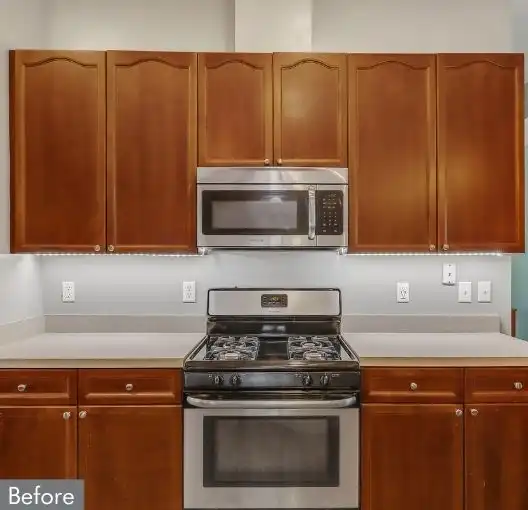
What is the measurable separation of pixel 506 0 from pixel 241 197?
185cm

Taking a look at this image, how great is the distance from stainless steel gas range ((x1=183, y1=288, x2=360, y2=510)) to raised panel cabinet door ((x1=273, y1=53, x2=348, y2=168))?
999 mm

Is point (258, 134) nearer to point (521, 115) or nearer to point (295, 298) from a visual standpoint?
point (295, 298)

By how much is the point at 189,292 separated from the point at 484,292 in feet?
5.30

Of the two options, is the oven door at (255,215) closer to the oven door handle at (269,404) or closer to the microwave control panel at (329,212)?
the microwave control panel at (329,212)

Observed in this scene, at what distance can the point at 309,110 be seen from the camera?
2365 mm

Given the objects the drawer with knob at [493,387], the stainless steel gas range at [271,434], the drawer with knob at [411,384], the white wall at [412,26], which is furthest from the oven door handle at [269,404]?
the white wall at [412,26]

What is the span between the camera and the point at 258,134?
236 cm

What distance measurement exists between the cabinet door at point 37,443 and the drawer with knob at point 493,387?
169 cm

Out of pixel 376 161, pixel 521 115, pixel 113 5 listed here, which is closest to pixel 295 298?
pixel 376 161

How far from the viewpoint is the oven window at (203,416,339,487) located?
6.63 ft

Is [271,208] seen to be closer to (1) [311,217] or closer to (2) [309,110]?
(1) [311,217]

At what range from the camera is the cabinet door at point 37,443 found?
2025mm

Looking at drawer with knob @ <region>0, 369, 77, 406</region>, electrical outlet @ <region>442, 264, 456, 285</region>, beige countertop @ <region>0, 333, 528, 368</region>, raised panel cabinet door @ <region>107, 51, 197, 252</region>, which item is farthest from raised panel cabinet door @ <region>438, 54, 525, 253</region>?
drawer with knob @ <region>0, 369, 77, 406</region>

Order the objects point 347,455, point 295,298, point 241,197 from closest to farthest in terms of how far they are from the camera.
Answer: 1. point 347,455
2. point 241,197
3. point 295,298
